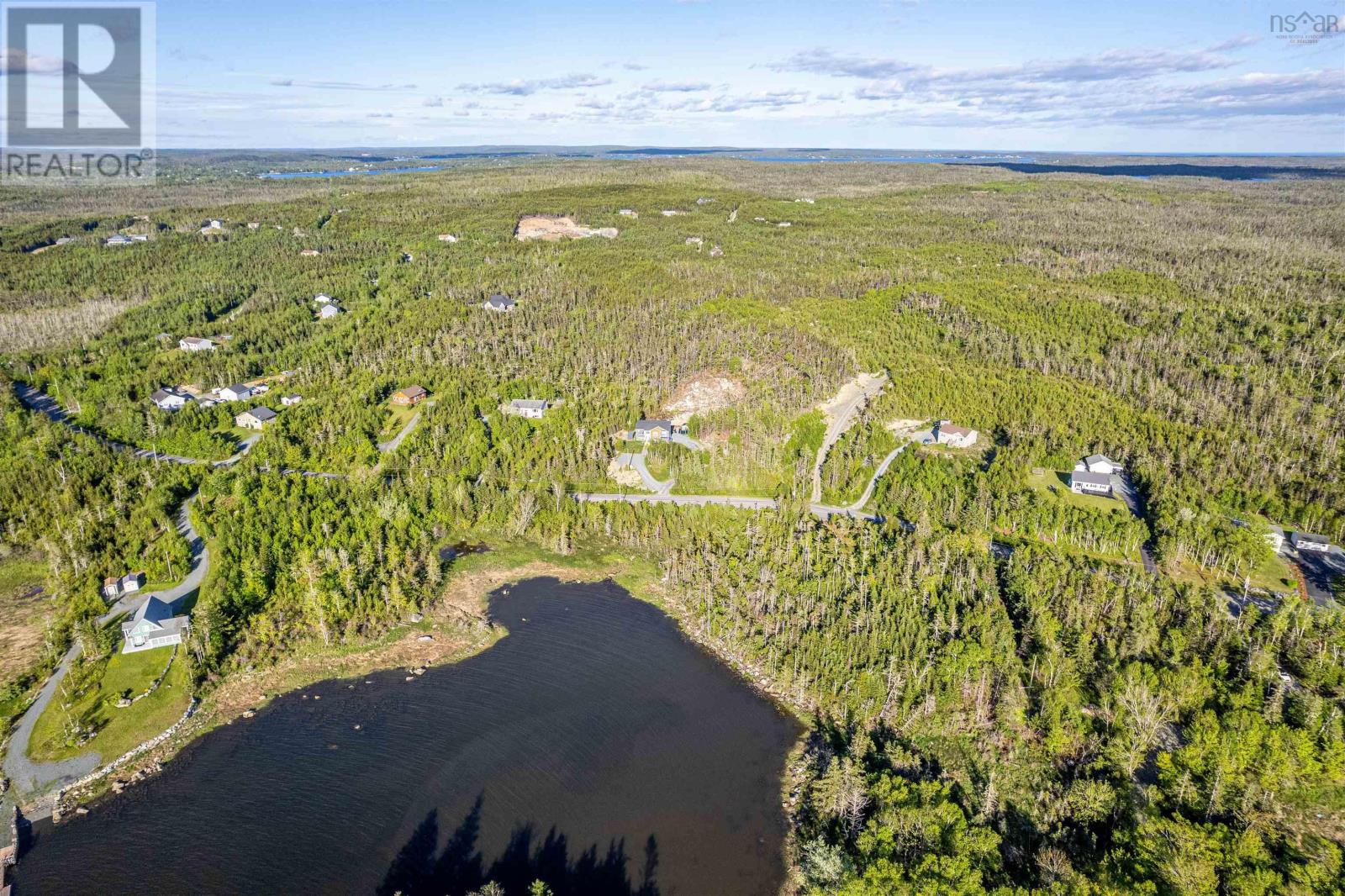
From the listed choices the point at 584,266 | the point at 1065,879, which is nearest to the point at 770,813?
the point at 1065,879

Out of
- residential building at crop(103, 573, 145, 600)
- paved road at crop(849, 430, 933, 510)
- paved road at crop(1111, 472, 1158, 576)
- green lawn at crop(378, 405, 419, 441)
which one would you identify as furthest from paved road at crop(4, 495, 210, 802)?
paved road at crop(1111, 472, 1158, 576)

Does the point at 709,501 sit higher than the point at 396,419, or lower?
lower

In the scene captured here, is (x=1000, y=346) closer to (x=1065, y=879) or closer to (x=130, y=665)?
(x=1065, y=879)

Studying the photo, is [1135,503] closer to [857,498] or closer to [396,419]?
[857,498]

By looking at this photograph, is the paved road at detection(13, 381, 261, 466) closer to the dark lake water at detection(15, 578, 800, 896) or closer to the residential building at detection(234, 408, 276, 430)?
the residential building at detection(234, 408, 276, 430)

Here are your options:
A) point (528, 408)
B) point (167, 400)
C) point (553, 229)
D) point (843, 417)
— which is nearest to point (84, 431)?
point (167, 400)
